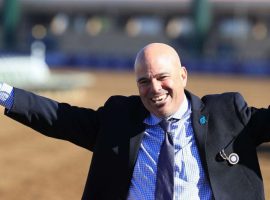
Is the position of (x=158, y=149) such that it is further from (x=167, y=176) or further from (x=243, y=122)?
(x=243, y=122)

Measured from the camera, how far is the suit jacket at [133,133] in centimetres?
310

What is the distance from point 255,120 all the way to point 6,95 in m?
1.23

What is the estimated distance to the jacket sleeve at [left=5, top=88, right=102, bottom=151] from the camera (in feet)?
10.7

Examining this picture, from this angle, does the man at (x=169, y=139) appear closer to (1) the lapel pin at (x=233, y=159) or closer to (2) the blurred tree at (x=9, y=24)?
(1) the lapel pin at (x=233, y=159)

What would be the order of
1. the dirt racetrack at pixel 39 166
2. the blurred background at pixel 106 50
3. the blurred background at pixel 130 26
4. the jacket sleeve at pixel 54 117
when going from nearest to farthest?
the jacket sleeve at pixel 54 117 → the dirt racetrack at pixel 39 166 → the blurred background at pixel 106 50 → the blurred background at pixel 130 26

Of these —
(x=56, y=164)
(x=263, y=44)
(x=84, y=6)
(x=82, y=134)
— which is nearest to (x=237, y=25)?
(x=263, y=44)

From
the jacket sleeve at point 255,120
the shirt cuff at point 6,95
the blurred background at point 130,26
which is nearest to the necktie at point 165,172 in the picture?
the jacket sleeve at point 255,120

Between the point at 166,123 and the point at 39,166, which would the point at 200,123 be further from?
the point at 39,166

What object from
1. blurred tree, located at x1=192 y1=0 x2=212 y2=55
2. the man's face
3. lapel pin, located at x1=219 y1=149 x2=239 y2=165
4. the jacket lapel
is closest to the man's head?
the man's face

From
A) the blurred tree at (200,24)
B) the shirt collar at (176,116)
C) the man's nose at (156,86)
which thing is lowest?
the shirt collar at (176,116)

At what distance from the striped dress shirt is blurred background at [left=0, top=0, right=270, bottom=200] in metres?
6.22

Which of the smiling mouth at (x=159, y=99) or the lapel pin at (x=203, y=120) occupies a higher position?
the smiling mouth at (x=159, y=99)

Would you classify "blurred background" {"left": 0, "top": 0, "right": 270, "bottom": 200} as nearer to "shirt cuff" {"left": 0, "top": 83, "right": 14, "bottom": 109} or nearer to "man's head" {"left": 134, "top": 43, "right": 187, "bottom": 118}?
"shirt cuff" {"left": 0, "top": 83, "right": 14, "bottom": 109}

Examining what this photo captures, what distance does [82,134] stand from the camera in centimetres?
332
